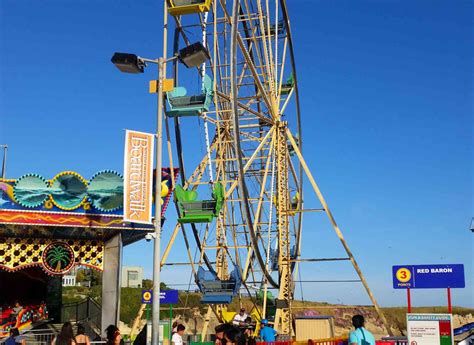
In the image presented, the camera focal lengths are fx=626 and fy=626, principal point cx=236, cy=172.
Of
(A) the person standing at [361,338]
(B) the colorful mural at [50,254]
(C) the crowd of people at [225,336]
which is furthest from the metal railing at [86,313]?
(A) the person standing at [361,338]

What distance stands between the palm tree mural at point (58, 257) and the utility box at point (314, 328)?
26.3 ft

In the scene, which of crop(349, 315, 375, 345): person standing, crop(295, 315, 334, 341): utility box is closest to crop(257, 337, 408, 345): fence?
crop(349, 315, 375, 345): person standing

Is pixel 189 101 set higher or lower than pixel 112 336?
higher

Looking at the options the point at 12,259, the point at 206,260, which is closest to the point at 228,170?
the point at 206,260

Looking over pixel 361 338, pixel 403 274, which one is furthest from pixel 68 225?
pixel 361 338

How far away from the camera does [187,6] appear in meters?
19.4

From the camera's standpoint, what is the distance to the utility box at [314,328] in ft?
68.1

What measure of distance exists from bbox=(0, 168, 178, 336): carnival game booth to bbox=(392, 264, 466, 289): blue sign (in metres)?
7.70

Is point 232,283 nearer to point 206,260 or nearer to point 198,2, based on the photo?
point 206,260

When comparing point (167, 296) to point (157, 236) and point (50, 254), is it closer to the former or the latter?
point (50, 254)

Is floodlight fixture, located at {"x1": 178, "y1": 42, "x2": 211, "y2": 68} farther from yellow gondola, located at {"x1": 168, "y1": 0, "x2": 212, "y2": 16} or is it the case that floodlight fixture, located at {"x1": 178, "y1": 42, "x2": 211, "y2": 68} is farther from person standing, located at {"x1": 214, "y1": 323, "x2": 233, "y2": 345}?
yellow gondola, located at {"x1": 168, "y1": 0, "x2": 212, "y2": 16}

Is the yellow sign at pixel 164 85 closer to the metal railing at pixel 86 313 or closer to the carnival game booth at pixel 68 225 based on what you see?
the carnival game booth at pixel 68 225

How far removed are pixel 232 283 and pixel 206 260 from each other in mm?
5365

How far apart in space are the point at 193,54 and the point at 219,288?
10.5m
